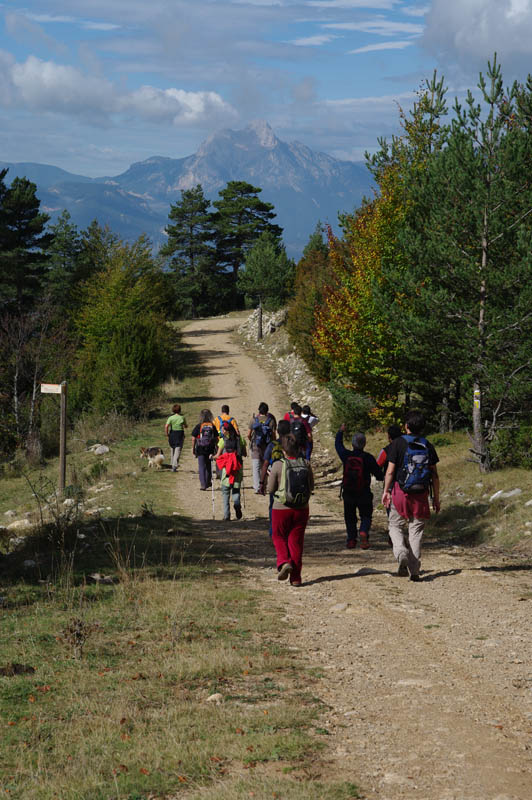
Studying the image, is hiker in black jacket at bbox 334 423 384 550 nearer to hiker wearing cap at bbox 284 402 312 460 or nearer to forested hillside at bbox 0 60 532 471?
hiker wearing cap at bbox 284 402 312 460

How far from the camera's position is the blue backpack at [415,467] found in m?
9.62

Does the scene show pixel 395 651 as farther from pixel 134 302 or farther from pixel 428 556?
pixel 134 302

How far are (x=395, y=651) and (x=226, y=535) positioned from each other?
7170 millimetres

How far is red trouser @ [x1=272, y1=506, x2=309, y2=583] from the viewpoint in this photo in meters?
9.68

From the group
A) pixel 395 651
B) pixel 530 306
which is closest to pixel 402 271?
pixel 530 306

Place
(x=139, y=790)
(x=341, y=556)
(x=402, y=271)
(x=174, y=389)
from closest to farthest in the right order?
1. (x=139, y=790)
2. (x=341, y=556)
3. (x=402, y=271)
4. (x=174, y=389)

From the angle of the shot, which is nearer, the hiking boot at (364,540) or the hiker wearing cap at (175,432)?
the hiking boot at (364,540)

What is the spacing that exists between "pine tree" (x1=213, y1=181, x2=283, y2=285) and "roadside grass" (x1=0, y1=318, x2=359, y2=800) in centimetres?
7539

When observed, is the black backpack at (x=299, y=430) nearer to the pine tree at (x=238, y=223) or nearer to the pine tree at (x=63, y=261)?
the pine tree at (x=63, y=261)

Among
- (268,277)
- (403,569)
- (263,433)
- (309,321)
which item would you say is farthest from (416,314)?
(268,277)

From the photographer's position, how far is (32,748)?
17.0 feet

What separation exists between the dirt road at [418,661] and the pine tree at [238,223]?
74.1 m

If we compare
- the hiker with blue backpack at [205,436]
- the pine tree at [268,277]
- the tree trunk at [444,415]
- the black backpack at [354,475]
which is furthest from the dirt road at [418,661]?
the pine tree at [268,277]

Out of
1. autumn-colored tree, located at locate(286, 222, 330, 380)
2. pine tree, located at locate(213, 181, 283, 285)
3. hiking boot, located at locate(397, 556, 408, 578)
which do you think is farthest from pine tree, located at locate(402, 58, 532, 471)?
pine tree, located at locate(213, 181, 283, 285)
